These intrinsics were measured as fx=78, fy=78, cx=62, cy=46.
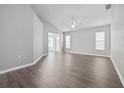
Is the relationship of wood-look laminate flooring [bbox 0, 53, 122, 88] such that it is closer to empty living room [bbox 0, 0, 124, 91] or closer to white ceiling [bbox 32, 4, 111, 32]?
empty living room [bbox 0, 0, 124, 91]

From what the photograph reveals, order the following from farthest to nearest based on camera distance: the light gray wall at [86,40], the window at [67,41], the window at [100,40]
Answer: the window at [67,41]
the window at [100,40]
the light gray wall at [86,40]

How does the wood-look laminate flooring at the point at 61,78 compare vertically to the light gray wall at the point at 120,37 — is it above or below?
below

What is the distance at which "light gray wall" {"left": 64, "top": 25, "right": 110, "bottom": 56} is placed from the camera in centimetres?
582

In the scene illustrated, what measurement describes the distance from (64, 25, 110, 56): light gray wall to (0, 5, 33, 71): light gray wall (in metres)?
5.03

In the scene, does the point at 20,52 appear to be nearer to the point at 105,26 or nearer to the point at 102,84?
the point at 102,84

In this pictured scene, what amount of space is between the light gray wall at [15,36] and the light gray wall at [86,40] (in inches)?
198

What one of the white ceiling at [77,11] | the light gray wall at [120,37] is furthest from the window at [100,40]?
the light gray wall at [120,37]

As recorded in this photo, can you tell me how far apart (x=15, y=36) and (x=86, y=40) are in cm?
576

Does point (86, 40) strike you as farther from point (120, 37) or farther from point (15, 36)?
point (15, 36)

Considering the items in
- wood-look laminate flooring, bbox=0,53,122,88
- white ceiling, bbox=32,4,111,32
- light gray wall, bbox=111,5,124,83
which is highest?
white ceiling, bbox=32,4,111,32

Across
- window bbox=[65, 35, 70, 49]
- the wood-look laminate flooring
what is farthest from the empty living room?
window bbox=[65, 35, 70, 49]

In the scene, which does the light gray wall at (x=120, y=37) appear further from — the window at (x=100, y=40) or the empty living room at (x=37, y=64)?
the window at (x=100, y=40)

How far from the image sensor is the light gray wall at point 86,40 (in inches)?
229
